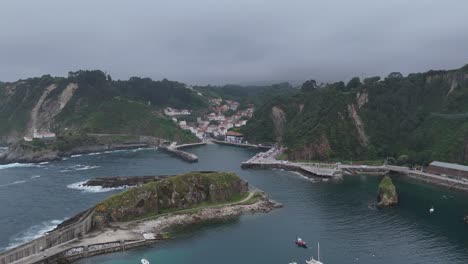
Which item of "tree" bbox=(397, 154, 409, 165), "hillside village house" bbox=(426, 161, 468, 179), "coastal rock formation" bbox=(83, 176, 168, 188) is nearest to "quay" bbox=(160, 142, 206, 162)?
"coastal rock formation" bbox=(83, 176, 168, 188)

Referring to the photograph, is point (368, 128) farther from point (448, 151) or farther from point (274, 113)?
point (274, 113)

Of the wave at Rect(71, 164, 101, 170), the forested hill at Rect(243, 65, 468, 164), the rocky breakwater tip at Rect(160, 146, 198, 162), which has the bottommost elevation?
the wave at Rect(71, 164, 101, 170)

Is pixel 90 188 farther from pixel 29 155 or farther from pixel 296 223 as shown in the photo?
pixel 29 155

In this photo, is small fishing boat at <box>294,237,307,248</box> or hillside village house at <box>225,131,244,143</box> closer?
small fishing boat at <box>294,237,307,248</box>

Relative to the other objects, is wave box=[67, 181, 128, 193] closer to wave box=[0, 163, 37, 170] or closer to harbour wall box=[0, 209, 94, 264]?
harbour wall box=[0, 209, 94, 264]

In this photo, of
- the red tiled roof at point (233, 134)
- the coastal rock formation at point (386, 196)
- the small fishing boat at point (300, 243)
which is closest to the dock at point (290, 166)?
the coastal rock formation at point (386, 196)

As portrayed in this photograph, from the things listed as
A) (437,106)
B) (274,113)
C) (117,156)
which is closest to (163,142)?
(117,156)
